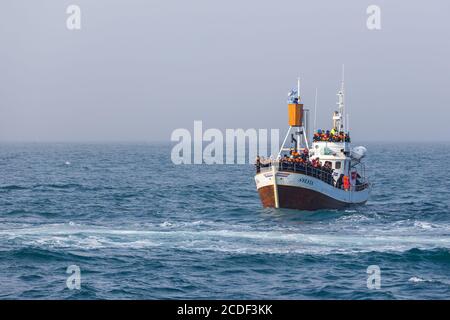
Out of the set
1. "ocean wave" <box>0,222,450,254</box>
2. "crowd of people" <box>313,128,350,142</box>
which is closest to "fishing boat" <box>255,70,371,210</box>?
"crowd of people" <box>313,128,350,142</box>

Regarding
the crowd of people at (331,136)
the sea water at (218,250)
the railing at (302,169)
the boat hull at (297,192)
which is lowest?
the sea water at (218,250)

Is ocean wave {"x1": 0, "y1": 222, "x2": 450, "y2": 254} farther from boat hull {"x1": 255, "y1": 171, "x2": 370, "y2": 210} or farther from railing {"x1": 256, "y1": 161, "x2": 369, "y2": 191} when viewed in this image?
railing {"x1": 256, "y1": 161, "x2": 369, "y2": 191}

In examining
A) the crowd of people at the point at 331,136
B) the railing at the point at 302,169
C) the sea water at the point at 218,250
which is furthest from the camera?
the crowd of people at the point at 331,136

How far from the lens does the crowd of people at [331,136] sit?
64312 millimetres

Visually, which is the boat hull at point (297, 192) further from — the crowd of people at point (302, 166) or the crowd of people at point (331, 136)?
the crowd of people at point (331, 136)

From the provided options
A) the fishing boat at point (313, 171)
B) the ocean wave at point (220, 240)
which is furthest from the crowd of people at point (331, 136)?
the ocean wave at point (220, 240)

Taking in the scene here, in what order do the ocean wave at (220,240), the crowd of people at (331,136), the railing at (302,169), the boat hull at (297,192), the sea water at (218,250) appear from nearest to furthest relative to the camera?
1. the sea water at (218,250)
2. the ocean wave at (220,240)
3. the railing at (302,169)
4. the boat hull at (297,192)
5. the crowd of people at (331,136)

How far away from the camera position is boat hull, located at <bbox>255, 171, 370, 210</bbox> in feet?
187

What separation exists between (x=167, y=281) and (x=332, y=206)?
2872 cm
